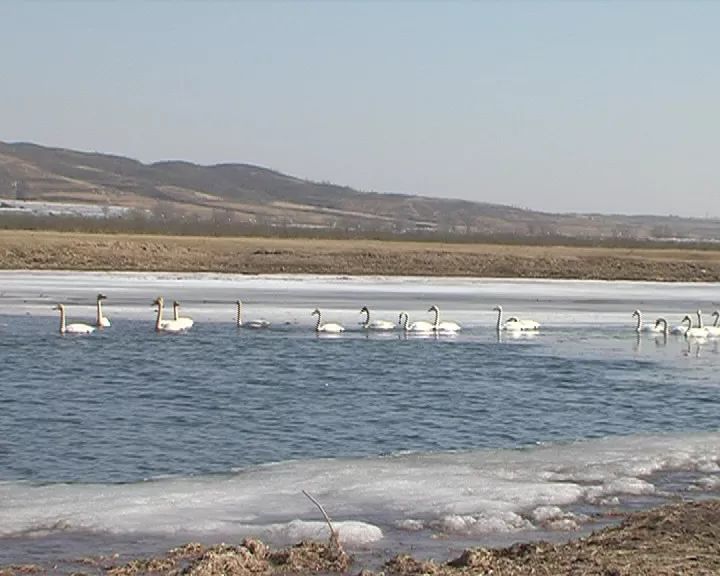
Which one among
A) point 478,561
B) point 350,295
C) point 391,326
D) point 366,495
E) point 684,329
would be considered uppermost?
point 478,561

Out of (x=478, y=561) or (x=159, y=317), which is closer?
(x=478, y=561)

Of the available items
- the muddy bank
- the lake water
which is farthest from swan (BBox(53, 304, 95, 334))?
the muddy bank

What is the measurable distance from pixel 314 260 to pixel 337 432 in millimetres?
39438

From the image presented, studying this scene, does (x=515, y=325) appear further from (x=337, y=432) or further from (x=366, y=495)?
(x=366, y=495)

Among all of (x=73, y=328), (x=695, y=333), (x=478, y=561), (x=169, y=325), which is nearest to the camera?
(x=478, y=561)

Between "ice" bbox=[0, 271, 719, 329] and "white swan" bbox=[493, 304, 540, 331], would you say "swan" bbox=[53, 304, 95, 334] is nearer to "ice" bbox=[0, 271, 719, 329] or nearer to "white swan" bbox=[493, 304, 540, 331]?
"ice" bbox=[0, 271, 719, 329]

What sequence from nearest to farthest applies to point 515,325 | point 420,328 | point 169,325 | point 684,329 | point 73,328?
1. point 73,328
2. point 169,325
3. point 420,328
4. point 515,325
5. point 684,329

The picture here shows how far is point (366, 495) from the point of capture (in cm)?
1109

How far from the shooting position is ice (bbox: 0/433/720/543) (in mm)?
9922

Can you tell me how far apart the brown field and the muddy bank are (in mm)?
38595

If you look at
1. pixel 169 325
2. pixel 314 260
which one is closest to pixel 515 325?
pixel 169 325

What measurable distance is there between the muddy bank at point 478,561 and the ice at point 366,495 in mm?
838

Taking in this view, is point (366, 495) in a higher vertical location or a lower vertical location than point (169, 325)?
higher

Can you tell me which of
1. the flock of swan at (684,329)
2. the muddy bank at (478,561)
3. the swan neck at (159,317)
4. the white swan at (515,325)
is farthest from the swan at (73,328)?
the muddy bank at (478,561)
